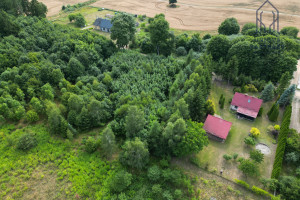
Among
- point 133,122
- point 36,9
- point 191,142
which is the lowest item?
point 191,142

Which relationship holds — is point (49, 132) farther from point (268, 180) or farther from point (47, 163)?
point (268, 180)

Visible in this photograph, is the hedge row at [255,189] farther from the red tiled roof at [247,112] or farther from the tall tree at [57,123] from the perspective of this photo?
the tall tree at [57,123]

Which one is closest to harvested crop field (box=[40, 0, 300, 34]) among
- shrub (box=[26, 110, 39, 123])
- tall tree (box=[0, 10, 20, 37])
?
tall tree (box=[0, 10, 20, 37])

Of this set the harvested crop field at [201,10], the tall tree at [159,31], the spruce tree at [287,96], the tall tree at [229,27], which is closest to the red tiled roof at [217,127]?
the spruce tree at [287,96]

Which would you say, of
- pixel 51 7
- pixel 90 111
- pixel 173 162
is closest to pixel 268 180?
pixel 173 162

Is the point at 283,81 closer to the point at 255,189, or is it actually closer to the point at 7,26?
the point at 255,189

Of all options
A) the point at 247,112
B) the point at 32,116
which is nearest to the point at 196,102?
the point at 247,112

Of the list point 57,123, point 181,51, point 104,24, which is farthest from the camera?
point 104,24
